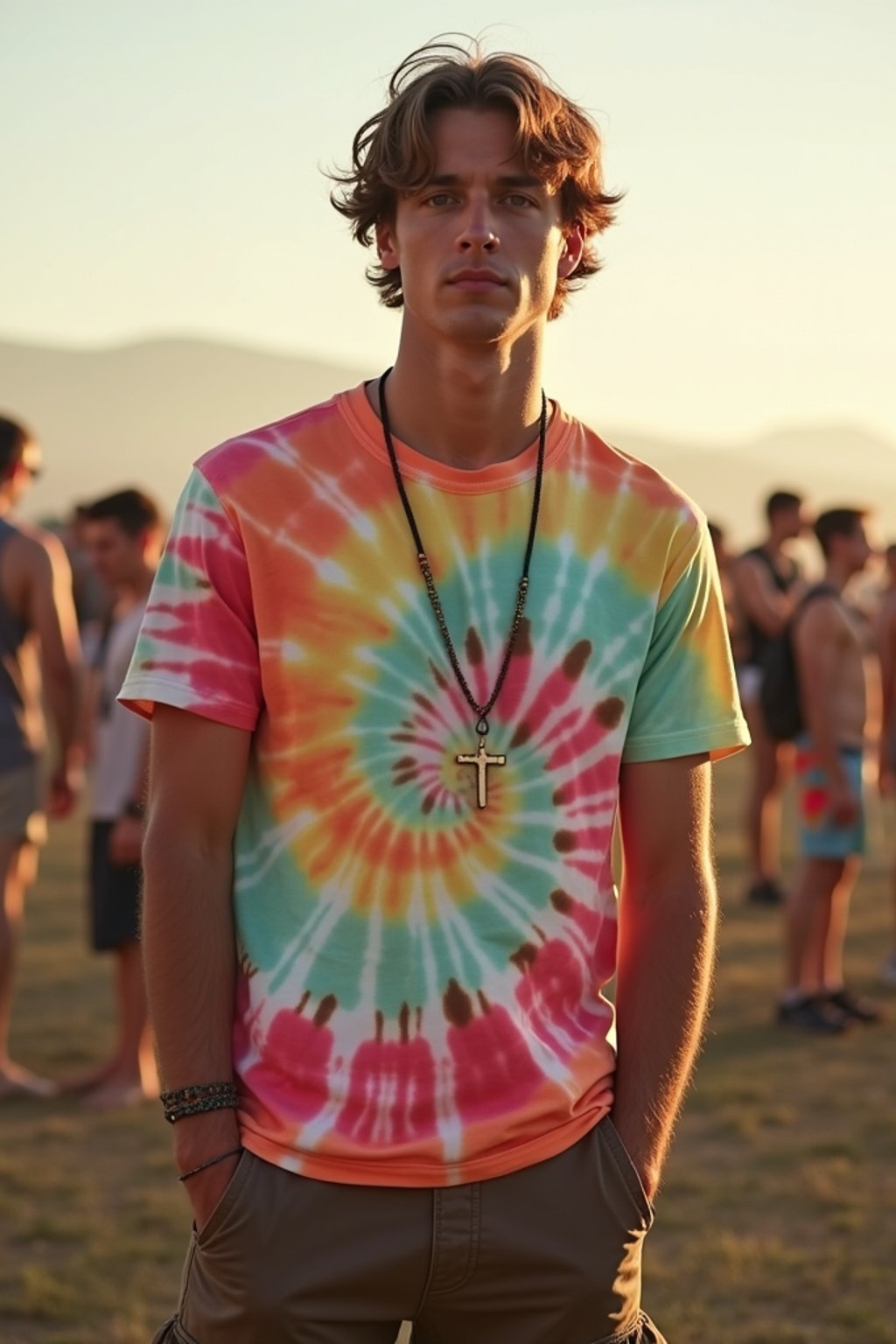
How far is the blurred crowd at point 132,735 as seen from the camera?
671cm

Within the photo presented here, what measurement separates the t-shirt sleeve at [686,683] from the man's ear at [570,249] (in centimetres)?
42

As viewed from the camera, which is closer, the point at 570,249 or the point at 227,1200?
the point at 227,1200

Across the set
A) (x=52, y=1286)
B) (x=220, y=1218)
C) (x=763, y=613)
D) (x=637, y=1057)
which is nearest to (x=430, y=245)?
(x=637, y=1057)

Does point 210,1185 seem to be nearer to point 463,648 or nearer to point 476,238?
point 463,648

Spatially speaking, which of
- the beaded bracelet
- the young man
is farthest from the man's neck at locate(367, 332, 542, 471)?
the beaded bracelet

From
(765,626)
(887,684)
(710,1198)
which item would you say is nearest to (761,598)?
(765,626)

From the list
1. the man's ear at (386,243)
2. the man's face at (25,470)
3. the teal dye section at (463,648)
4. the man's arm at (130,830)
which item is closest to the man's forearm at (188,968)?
the teal dye section at (463,648)

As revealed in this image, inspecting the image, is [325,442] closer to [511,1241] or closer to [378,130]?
[378,130]

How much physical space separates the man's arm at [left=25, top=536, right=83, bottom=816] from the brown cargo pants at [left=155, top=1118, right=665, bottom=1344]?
4.52m

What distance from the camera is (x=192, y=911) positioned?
2.33 m

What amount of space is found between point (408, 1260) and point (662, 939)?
21.1 inches

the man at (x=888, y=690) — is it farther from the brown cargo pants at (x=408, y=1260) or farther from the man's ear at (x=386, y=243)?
the brown cargo pants at (x=408, y=1260)

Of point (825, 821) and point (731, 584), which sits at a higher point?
point (731, 584)

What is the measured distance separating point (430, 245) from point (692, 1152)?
4.79 meters
